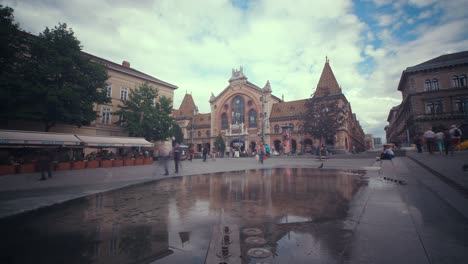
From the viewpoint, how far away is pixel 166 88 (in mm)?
33906

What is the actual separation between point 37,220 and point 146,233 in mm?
2569

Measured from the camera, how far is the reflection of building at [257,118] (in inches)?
1591

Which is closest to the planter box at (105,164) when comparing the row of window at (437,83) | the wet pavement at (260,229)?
the wet pavement at (260,229)

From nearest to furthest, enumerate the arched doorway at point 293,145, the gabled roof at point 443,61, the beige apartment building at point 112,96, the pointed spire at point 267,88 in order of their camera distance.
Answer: the beige apartment building at point 112,96, the gabled roof at point 443,61, the arched doorway at point 293,145, the pointed spire at point 267,88

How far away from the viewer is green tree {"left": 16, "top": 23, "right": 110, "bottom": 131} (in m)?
16.9

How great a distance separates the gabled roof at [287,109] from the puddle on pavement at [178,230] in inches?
1578

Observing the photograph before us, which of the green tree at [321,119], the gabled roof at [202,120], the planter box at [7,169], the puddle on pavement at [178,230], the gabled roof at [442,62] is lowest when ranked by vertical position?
the puddle on pavement at [178,230]

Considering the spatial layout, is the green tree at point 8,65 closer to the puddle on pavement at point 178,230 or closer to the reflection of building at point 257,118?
the puddle on pavement at point 178,230

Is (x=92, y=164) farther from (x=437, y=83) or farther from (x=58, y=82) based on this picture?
(x=437, y=83)

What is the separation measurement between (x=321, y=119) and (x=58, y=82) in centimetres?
2868

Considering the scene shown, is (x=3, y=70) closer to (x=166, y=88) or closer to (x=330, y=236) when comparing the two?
(x=166, y=88)

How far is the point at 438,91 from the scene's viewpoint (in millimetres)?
32375

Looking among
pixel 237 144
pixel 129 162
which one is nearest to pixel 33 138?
pixel 129 162

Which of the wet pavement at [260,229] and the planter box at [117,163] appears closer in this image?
the wet pavement at [260,229]
